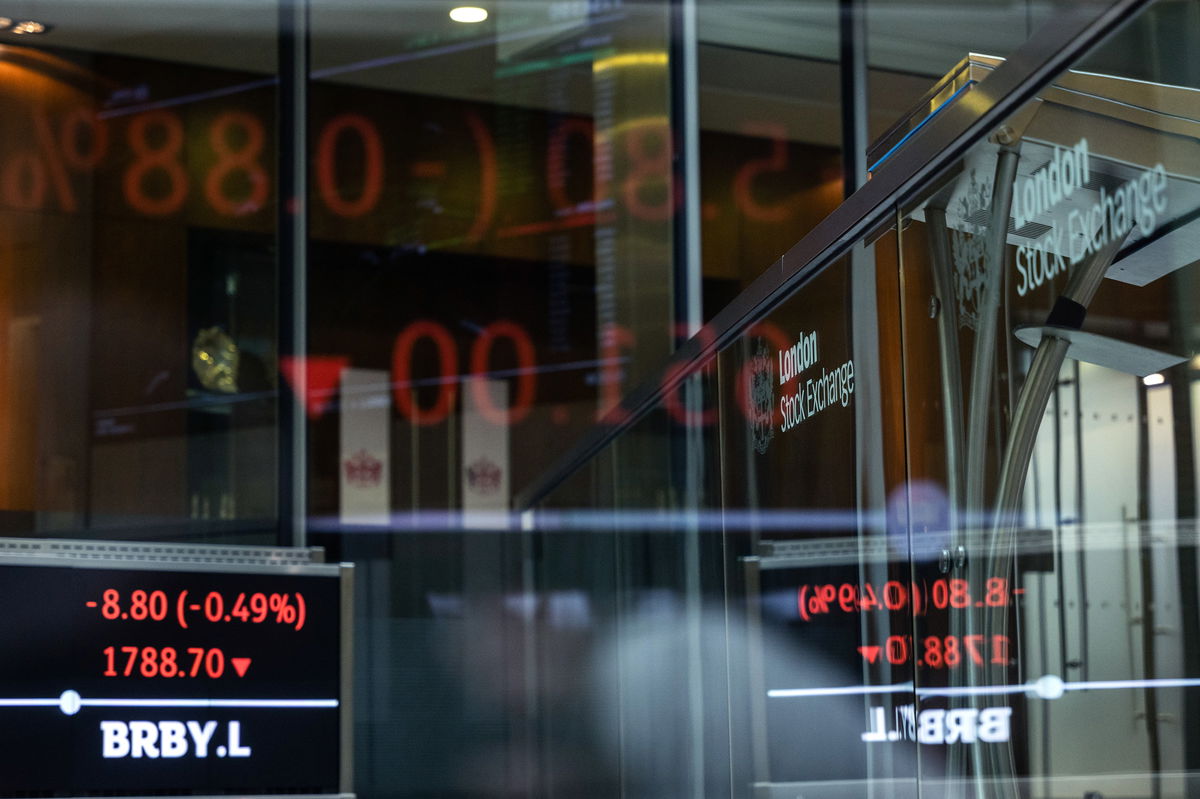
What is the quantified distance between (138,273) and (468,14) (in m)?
1.35

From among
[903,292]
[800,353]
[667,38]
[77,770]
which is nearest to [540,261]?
[667,38]

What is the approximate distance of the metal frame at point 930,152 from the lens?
153cm

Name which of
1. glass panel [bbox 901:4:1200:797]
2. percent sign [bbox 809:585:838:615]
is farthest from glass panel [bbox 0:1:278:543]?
glass panel [bbox 901:4:1200:797]

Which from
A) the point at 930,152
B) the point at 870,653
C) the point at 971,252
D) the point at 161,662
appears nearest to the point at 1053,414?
the point at 971,252

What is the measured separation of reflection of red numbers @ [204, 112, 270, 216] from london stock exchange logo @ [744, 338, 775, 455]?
2.44 metres

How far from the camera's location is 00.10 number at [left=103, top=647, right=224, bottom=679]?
389 centimetres

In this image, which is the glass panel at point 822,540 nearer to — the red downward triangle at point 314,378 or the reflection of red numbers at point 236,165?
the red downward triangle at point 314,378

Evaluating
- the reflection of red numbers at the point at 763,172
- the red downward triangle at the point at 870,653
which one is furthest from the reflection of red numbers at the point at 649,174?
the red downward triangle at the point at 870,653

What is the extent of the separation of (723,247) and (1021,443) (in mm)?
3415

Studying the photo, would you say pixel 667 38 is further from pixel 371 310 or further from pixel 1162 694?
pixel 1162 694

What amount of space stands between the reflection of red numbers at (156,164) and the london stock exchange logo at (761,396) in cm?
248

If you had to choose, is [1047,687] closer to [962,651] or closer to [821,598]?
[962,651]

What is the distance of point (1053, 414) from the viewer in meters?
1.77

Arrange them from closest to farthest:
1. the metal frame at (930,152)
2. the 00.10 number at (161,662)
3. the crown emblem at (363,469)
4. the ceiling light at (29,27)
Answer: the metal frame at (930,152)
the 00.10 number at (161,662)
the ceiling light at (29,27)
the crown emblem at (363,469)
